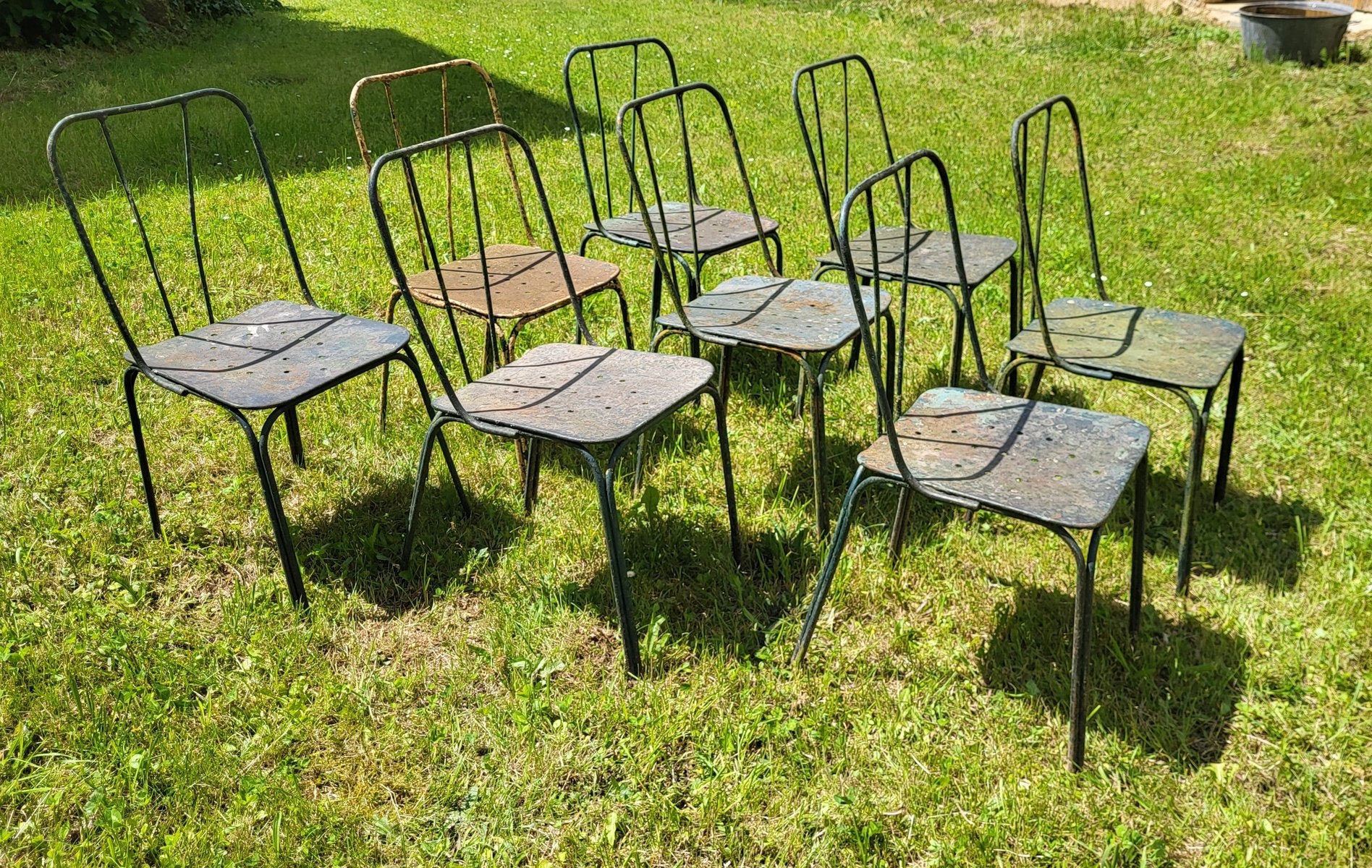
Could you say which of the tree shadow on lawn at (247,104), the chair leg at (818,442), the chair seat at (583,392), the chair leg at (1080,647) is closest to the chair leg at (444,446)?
the chair seat at (583,392)

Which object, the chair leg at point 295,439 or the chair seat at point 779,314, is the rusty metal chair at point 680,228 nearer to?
the chair seat at point 779,314

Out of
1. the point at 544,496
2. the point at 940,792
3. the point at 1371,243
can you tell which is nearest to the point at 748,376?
the point at 544,496

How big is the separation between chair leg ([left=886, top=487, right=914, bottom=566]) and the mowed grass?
A: 1.6 inches

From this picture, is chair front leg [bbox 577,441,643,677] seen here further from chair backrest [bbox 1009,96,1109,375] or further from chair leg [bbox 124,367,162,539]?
chair leg [bbox 124,367,162,539]

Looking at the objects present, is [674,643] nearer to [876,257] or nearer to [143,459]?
[876,257]

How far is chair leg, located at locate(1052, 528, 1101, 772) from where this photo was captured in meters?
1.97

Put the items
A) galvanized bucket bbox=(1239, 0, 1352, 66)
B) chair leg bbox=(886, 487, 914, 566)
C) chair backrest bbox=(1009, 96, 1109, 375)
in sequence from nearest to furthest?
chair backrest bbox=(1009, 96, 1109, 375)
chair leg bbox=(886, 487, 914, 566)
galvanized bucket bbox=(1239, 0, 1352, 66)

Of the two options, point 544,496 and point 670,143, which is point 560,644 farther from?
point 670,143

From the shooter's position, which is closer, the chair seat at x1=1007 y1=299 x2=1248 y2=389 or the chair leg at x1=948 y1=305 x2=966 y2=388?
the chair seat at x1=1007 y1=299 x2=1248 y2=389

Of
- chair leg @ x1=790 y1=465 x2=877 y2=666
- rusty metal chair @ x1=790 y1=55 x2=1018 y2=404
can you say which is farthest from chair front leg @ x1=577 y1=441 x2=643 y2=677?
rusty metal chair @ x1=790 y1=55 x2=1018 y2=404

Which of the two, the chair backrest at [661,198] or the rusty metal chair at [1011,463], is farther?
the chair backrest at [661,198]

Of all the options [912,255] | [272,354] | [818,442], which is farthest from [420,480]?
[912,255]

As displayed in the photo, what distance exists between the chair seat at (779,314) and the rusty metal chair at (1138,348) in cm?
47

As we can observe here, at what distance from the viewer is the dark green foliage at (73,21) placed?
898cm
